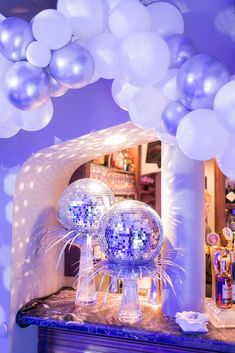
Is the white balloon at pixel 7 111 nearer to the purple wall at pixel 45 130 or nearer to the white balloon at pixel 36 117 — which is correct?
the white balloon at pixel 36 117

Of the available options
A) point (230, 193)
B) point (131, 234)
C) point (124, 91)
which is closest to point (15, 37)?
point (124, 91)

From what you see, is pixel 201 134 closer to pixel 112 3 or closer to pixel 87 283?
pixel 112 3

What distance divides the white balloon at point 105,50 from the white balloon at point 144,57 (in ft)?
0.36

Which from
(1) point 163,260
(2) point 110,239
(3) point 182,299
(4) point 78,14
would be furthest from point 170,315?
(4) point 78,14

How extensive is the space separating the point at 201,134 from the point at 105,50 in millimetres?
496

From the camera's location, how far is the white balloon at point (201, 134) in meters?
1.24

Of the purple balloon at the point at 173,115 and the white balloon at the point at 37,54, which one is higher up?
the white balloon at the point at 37,54

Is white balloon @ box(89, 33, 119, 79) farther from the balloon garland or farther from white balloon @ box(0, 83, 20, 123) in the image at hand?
white balloon @ box(0, 83, 20, 123)

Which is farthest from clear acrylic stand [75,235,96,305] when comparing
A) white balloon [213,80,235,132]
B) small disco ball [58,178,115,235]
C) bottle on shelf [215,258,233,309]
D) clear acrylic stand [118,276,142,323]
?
white balloon [213,80,235,132]

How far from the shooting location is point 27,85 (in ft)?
4.53

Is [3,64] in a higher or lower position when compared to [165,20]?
lower

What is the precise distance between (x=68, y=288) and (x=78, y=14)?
1.80 m

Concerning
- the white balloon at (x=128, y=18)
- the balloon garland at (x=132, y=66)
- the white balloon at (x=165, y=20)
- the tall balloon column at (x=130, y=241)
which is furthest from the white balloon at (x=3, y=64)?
the tall balloon column at (x=130, y=241)

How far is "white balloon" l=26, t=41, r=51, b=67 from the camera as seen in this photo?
4.58 feet
